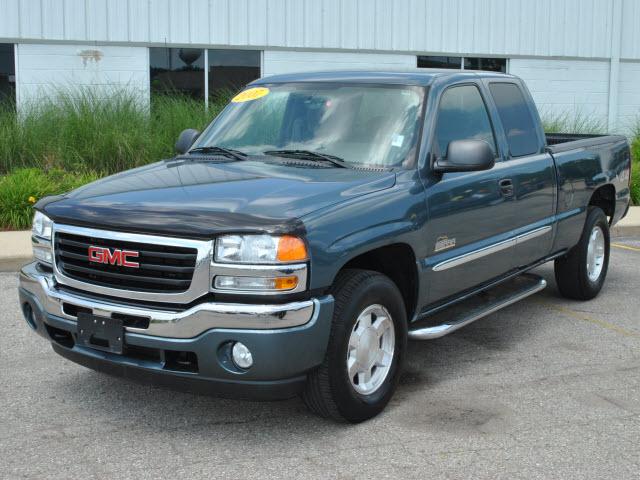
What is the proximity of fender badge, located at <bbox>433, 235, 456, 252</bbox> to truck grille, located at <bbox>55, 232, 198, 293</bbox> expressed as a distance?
1.60m

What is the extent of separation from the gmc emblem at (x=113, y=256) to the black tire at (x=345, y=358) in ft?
3.23

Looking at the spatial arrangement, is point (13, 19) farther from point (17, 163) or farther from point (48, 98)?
point (17, 163)

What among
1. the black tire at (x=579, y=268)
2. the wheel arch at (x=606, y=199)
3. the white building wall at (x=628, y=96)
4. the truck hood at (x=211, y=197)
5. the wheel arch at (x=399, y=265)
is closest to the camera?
the truck hood at (x=211, y=197)

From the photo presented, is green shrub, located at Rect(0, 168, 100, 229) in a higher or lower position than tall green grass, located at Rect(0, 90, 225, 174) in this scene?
lower

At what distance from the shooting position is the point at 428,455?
166 inches

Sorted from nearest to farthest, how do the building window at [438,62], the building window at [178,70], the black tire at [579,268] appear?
the black tire at [579,268] < the building window at [178,70] < the building window at [438,62]

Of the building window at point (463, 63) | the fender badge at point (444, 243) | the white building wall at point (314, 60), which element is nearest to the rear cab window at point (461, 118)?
the fender badge at point (444, 243)

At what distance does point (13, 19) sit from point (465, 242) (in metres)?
11.8

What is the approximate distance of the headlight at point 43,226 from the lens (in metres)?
4.68

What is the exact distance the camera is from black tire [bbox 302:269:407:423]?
4.30 metres

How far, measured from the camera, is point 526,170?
6.09 metres

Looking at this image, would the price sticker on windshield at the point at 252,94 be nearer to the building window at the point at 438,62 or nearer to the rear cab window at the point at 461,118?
the rear cab window at the point at 461,118

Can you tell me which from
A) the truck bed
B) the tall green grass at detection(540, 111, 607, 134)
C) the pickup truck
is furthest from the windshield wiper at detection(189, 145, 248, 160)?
the tall green grass at detection(540, 111, 607, 134)

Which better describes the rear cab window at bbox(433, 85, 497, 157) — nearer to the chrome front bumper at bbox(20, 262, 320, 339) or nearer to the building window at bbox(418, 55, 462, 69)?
the chrome front bumper at bbox(20, 262, 320, 339)
